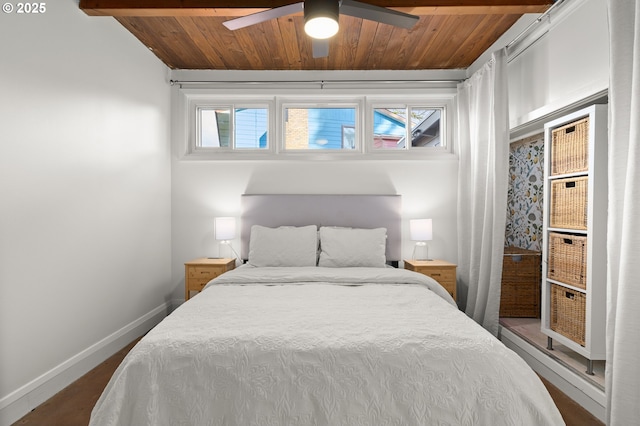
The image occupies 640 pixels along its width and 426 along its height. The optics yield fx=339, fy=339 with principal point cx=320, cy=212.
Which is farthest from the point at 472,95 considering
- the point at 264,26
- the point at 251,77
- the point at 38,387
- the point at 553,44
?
the point at 38,387

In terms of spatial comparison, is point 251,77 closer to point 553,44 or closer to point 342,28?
point 342,28

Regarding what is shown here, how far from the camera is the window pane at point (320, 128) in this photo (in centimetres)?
394

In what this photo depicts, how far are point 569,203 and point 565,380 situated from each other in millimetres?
1167

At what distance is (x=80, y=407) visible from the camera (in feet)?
6.69

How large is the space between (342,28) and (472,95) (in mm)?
1495

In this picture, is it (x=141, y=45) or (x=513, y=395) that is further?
(x=141, y=45)

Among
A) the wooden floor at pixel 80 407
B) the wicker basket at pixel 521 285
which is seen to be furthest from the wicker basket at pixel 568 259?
the wicker basket at pixel 521 285

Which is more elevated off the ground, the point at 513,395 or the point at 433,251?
the point at 433,251

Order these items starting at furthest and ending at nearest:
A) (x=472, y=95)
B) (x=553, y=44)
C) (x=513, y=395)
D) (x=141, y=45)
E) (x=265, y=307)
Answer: (x=472, y=95), (x=141, y=45), (x=553, y=44), (x=265, y=307), (x=513, y=395)

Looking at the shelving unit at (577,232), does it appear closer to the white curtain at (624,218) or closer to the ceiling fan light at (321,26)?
the white curtain at (624,218)

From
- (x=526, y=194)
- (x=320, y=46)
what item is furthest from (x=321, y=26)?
(x=526, y=194)

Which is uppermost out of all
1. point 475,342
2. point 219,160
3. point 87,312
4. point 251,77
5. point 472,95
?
point 251,77

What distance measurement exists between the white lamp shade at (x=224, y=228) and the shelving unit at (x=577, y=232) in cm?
279

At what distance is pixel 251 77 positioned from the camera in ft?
12.6
